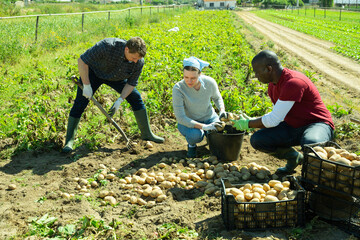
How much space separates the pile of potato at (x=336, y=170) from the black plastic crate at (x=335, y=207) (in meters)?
0.07

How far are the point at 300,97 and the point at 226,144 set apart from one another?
1.03 m

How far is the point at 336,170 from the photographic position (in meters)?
2.53

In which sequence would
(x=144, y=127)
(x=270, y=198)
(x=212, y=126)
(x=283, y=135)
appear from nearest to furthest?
(x=270, y=198)
(x=283, y=135)
(x=212, y=126)
(x=144, y=127)

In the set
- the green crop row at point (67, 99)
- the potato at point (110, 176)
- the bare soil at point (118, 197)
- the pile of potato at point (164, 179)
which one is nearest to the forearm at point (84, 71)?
the green crop row at point (67, 99)

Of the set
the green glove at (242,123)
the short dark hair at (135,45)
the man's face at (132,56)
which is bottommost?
the green glove at (242,123)

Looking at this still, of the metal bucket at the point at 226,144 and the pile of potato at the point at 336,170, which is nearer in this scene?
the pile of potato at the point at 336,170

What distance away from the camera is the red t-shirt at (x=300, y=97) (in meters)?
3.15

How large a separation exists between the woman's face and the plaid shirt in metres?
0.69

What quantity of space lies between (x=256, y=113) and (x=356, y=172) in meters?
2.81

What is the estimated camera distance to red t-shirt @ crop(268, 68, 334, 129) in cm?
315

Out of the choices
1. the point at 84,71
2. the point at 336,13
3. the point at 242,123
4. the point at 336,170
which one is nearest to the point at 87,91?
the point at 84,71

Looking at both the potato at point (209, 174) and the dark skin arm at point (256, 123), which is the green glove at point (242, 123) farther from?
the potato at point (209, 174)

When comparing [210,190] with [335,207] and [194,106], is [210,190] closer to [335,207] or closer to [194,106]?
[335,207]

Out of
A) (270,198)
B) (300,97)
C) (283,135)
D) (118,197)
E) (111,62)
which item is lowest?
(118,197)
